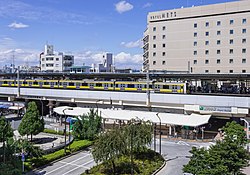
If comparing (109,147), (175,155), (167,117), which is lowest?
(175,155)

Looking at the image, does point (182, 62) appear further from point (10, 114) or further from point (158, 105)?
point (10, 114)

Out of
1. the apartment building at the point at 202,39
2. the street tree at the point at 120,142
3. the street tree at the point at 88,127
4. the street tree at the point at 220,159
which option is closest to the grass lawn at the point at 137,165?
the street tree at the point at 120,142

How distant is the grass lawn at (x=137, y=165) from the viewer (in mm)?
21578

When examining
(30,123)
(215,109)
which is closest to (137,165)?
(30,123)

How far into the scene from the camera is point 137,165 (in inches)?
886

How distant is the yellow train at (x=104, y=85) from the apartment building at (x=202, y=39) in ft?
51.3

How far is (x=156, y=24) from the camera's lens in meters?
61.1

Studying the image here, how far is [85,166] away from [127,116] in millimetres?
14797

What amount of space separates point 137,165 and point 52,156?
8.23 m

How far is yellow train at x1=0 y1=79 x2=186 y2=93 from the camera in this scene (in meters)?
43.2

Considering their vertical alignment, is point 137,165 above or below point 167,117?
below

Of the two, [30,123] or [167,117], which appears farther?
[167,117]

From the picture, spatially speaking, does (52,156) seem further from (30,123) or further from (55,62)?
(55,62)

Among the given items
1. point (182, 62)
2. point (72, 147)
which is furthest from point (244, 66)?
point (72, 147)
